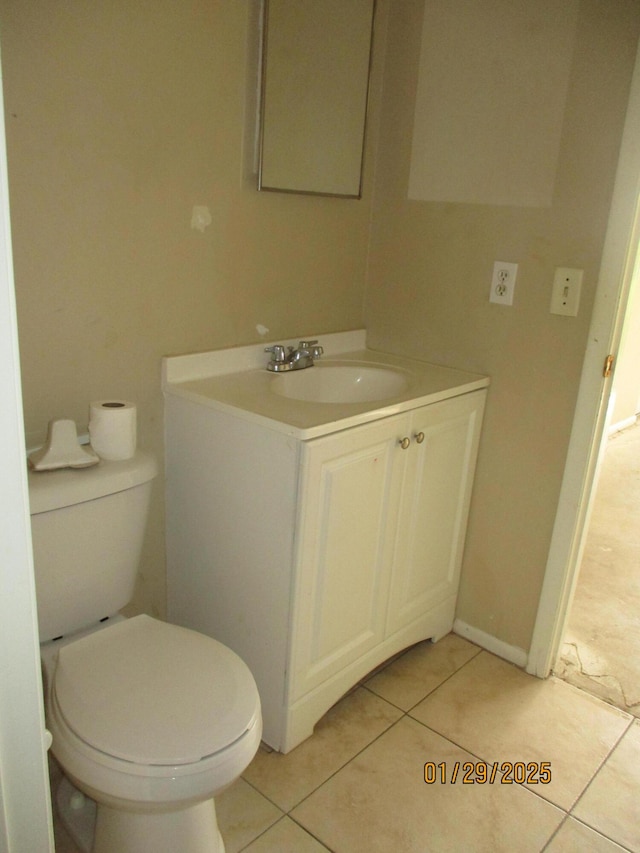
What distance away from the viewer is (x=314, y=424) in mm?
1473

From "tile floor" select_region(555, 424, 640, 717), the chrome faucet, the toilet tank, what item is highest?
the chrome faucet

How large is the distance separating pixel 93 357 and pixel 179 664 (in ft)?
2.36

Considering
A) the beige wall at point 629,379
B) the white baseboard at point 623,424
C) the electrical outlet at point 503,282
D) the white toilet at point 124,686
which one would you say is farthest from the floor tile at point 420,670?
the white baseboard at point 623,424

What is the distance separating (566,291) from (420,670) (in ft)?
3.89

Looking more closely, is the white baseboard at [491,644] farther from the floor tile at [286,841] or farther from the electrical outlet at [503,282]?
the electrical outlet at [503,282]

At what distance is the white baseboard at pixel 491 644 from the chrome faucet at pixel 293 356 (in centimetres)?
102

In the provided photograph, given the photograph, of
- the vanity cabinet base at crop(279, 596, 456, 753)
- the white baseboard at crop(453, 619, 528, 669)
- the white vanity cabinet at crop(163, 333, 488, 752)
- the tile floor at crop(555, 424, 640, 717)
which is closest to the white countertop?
the white vanity cabinet at crop(163, 333, 488, 752)

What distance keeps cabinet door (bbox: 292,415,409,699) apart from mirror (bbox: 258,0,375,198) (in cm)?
77

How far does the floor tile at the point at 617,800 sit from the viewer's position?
155 centimetres

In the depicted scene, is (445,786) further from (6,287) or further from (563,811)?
(6,287)

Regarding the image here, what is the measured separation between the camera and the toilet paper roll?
4.78ft

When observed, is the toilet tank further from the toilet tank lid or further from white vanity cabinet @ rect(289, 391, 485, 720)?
white vanity cabinet @ rect(289, 391, 485, 720)

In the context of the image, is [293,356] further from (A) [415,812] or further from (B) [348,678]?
(A) [415,812]
